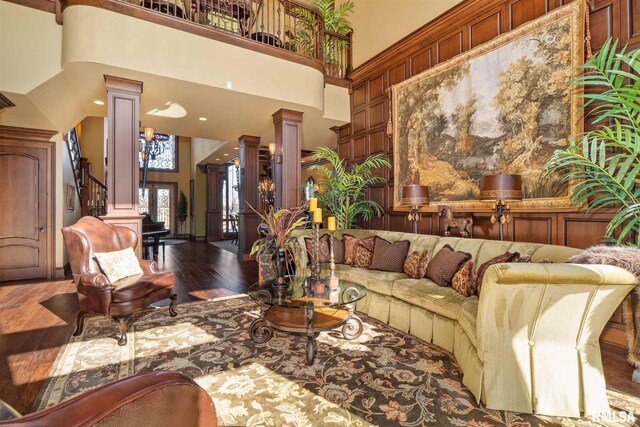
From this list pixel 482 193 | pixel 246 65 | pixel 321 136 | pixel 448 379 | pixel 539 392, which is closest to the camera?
pixel 539 392

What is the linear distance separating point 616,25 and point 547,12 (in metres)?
0.63

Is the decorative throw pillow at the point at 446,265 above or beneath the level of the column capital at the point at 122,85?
beneath

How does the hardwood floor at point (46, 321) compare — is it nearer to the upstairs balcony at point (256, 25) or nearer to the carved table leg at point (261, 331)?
the carved table leg at point (261, 331)

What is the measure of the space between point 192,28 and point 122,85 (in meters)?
1.18

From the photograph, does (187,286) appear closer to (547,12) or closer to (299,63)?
(299,63)

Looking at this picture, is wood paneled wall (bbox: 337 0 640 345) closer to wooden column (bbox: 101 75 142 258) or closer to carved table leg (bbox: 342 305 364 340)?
carved table leg (bbox: 342 305 364 340)

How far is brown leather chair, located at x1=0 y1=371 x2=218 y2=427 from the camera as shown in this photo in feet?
1.79

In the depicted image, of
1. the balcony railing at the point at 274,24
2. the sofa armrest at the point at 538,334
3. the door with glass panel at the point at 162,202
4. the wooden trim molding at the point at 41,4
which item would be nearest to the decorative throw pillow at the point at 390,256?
the sofa armrest at the point at 538,334

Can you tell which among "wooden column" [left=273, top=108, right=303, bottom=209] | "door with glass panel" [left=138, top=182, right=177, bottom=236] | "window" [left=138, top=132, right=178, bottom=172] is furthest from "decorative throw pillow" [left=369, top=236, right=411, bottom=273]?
"window" [left=138, top=132, right=178, bottom=172]

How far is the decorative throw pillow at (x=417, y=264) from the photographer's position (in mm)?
3139

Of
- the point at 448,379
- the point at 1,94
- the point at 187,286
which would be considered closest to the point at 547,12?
the point at 448,379

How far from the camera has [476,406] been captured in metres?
1.79

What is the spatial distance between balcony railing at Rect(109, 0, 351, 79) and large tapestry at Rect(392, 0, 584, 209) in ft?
6.33

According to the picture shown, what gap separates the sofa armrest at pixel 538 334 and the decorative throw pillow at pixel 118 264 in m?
3.27
